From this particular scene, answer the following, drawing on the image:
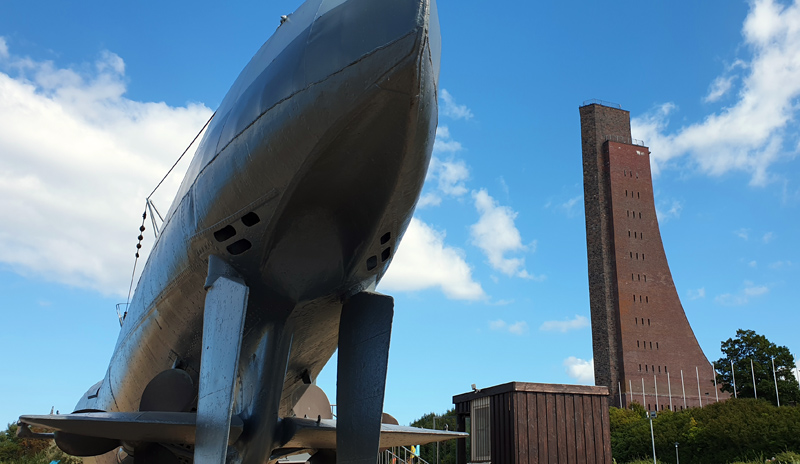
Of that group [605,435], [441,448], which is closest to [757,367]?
[441,448]

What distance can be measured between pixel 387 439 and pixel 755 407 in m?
40.7

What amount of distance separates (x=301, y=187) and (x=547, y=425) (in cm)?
994

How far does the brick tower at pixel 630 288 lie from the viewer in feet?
234

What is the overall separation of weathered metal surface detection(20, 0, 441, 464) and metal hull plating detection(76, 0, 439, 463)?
1 cm

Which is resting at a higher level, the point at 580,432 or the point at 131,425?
the point at 580,432

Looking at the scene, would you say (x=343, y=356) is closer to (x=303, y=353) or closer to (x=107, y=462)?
(x=303, y=353)

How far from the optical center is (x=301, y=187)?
4762mm

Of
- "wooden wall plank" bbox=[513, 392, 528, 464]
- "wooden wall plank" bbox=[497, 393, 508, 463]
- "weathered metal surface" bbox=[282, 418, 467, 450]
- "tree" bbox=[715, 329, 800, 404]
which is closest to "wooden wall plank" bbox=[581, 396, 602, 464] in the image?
"wooden wall plank" bbox=[513, 392, 528, 464]

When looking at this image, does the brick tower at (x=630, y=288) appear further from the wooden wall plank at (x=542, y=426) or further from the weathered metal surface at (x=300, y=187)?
the weathered metal surface at (x=300, y=187)

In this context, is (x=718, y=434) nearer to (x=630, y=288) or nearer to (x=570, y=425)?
(x=570, y=425)

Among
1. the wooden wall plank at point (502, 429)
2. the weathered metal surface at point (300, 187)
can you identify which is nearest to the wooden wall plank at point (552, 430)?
the wooden wall plank at point (502, 429)

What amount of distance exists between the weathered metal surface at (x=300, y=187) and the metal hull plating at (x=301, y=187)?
0.01 m

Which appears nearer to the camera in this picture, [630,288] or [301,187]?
[301,187]

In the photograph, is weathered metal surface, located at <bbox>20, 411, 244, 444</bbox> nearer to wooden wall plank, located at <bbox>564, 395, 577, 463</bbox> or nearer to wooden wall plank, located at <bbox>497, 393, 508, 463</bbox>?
wooden wall plank, located at <bbox>497, 393, 508, 463</bbox>
